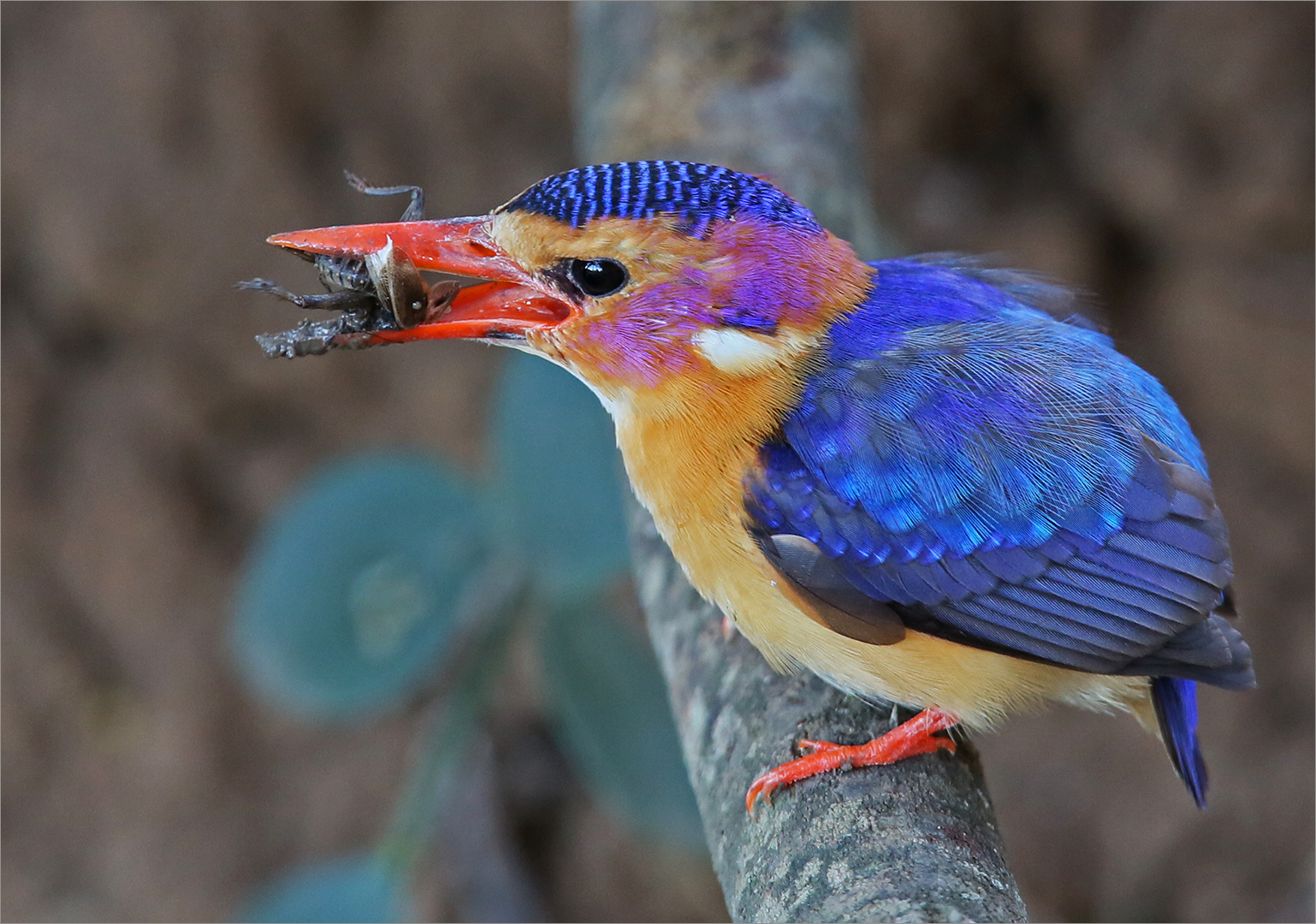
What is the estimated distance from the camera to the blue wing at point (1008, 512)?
1538 millimetres

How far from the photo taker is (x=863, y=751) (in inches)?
61.7

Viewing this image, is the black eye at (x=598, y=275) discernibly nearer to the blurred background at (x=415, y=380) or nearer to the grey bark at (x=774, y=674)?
the grey bark at (x=774, y=674)

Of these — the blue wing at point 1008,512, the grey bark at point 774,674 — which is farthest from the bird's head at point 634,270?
the grey bark at point 774,674

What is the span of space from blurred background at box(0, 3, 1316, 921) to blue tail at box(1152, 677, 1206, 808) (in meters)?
1.20

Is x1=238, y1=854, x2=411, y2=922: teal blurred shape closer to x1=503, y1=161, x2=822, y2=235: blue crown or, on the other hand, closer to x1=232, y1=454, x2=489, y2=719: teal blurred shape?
x1=232, y1=454, x2=489, y2=719: teal blurred shape

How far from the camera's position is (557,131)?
140 inches

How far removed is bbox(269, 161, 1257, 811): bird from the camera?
155 cm

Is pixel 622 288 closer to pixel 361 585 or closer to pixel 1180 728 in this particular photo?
pixel 1180 728

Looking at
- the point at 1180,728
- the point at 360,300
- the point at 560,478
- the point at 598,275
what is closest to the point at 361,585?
the point at 560,478

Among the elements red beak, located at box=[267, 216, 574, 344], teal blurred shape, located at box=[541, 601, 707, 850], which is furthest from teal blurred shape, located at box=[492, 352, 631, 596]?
red beak, located at box=[267, 216, 574, 344]

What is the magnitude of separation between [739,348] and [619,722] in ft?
4.60

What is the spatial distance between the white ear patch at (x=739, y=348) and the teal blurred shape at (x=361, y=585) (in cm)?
140

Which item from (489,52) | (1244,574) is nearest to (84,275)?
(489,52)

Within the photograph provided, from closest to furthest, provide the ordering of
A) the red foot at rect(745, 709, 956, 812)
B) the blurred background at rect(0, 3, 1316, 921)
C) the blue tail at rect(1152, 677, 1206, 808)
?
the red foot at rect(745, 709, 956, 812) → the blue tail at rect(1152, 677, 1206, 808) → the blurred background at rect(0, 3, 1316, 921)
